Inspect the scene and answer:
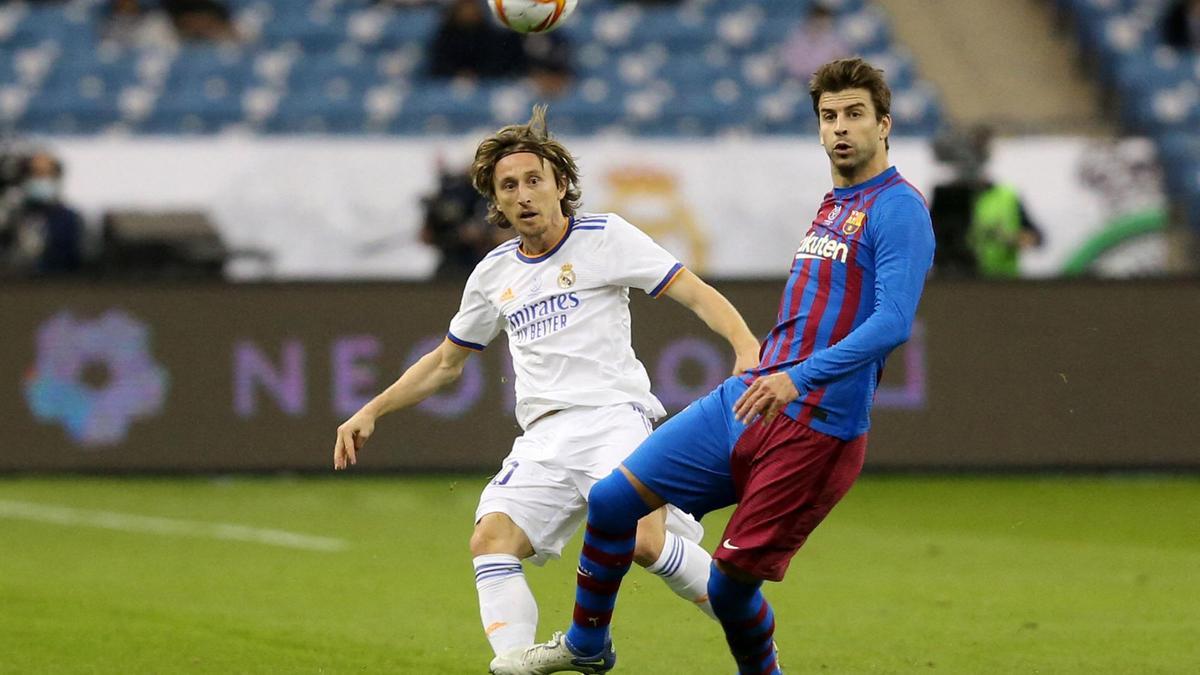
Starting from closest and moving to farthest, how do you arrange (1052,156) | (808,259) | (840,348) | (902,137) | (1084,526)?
(840,348)
(808,259)
(1084,526)
(1052,156)
(902,137)

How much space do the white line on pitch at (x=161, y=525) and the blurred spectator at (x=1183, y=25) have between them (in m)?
12.1

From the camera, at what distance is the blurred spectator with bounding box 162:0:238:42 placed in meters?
17.8

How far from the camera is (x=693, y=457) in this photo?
5508mm

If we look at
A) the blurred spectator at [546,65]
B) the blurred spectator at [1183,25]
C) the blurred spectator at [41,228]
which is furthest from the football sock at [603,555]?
the blurred spectator at [1183,25]

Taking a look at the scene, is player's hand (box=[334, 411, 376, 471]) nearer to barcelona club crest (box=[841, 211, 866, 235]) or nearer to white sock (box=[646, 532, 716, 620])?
white sock (box=[646, 532, 716, 620])

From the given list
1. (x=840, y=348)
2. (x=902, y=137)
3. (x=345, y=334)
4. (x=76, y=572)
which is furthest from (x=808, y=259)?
(x=902, y=137)

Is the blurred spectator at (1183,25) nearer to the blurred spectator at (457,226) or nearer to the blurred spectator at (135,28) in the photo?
the blurred spectator at (457,226)

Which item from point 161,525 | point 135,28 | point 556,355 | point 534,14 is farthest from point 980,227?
point 556,355

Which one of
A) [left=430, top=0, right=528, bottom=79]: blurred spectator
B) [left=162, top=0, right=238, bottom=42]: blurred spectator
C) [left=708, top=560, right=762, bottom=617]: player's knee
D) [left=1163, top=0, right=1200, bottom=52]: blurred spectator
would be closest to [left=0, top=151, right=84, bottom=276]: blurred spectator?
[left=162, top=0, right=238, bottom=42]: blurred spectator

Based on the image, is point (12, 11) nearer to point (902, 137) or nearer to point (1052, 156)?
point (902, 137)

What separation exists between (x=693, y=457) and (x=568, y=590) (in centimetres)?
319

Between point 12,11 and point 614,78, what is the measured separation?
223 inches

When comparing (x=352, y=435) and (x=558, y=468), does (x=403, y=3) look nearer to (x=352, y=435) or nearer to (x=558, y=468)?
(x=352, y=435)

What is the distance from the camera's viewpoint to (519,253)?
20.4 feet
